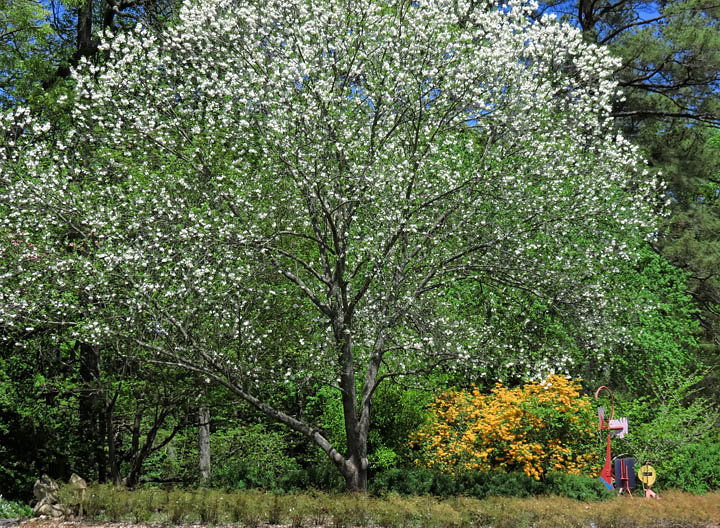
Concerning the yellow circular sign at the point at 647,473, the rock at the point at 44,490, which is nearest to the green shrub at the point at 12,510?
the rock at the point at 44,490

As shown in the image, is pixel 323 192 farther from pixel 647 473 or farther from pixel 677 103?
pixel 677 103

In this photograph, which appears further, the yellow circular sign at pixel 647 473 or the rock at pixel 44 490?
the yellow circular sign at pixel 647 473

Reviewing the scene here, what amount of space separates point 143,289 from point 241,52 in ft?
12.4

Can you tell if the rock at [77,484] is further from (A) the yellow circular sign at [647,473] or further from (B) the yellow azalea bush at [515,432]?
(A) the yellow circular sign at [647,473]

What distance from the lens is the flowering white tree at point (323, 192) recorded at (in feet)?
30.0

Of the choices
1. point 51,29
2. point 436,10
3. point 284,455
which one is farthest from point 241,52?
point 284,455

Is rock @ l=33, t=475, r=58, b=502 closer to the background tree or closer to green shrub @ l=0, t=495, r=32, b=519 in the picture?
green shrub @ l=0, t=495, r=32, b=519

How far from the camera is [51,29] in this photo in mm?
15625

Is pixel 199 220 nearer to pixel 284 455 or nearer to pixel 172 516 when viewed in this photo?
pixel 172 516

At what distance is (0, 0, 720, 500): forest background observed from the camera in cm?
1258

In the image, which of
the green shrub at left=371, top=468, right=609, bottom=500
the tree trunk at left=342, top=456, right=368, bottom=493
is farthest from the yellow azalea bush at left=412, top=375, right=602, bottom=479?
the tree trunk at left=342, top=456, right=368, bottom=493

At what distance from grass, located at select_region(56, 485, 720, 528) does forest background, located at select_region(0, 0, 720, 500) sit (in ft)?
6.62

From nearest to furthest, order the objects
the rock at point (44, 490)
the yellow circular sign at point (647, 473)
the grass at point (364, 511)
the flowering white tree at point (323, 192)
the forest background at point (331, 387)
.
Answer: the grass at point (364, 511)
the flowering white tree at point (323, 192)
the rock at point (44, 490)
the yellow circular sign at point (647, 473)
the forest background at point (331, 387)

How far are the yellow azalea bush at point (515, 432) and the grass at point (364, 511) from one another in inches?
114
